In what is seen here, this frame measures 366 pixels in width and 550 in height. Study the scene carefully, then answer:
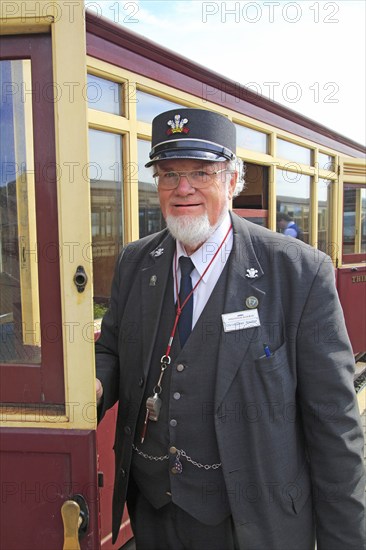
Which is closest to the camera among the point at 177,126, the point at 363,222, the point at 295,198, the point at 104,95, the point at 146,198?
the point at 177,126

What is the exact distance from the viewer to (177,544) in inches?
55.9

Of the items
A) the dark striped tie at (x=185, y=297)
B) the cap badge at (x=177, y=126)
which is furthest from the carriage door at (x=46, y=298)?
the cap badge at (x=177, y=126)

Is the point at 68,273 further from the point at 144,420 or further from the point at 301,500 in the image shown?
the point at 301,500

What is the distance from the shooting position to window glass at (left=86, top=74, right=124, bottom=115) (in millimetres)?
2002

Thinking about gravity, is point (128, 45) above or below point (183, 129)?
above

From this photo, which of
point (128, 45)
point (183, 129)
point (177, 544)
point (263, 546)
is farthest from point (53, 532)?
point (128, 45)

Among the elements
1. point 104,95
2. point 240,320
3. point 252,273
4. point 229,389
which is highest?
point 104,95

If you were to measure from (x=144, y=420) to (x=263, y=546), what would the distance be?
18.8 inches

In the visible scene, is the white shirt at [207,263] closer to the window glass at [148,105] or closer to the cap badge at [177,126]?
the cap badge at [177,126]

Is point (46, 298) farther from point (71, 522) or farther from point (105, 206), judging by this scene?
point (105, 206)

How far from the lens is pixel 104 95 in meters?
2.07

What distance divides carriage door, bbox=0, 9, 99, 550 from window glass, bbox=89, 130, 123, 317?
98 centimetres

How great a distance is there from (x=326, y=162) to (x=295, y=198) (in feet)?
2.34

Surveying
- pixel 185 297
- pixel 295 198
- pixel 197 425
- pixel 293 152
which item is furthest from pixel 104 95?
pixel 295 198
